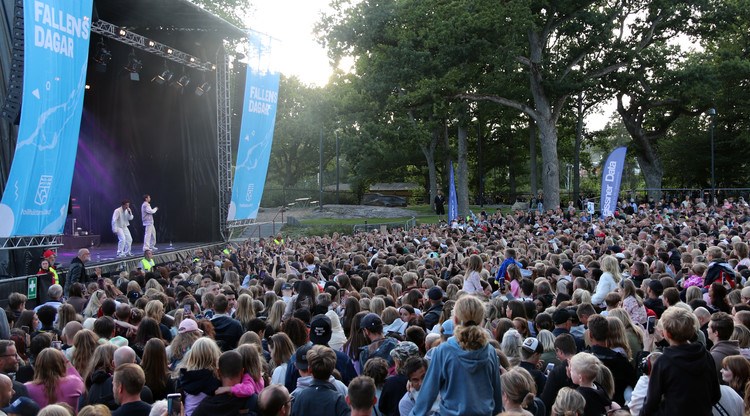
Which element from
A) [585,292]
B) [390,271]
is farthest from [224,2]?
[585,292]

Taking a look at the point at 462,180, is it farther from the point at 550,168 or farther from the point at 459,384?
the point at 459,384

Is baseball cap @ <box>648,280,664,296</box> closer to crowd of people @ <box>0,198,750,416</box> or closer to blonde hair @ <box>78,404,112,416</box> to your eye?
crowd of people @ <box>0,198,750,416</box>

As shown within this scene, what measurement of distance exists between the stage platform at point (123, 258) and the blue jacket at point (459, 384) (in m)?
12.7

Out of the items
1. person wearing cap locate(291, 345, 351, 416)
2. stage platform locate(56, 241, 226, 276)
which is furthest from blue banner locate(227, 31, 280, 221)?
person wearing cap locate(291, 345, 351, 416)

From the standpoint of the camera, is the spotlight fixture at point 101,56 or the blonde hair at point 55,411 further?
the spotlight fixture at point 101,56

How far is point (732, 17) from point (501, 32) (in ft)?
29.7

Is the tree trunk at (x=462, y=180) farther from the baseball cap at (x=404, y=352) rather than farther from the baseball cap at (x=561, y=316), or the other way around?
the baseball cap at (x=404, y=352)

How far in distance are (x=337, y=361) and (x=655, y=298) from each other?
3762mm

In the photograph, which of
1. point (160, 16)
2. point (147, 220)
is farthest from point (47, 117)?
point (160, 16)

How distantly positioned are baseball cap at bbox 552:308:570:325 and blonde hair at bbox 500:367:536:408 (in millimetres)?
2042

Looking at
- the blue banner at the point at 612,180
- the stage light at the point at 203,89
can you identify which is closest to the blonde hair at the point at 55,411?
the stage light at the point at 203,89

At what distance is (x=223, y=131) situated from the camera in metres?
22.2

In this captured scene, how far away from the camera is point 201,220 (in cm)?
2319

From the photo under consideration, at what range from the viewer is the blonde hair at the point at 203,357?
4.81 metres
